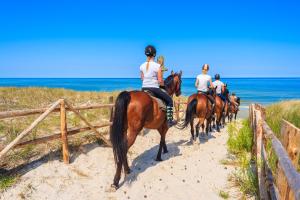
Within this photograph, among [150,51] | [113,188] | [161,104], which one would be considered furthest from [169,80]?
[113,188]

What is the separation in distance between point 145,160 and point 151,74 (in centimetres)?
249

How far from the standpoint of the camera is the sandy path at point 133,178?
18.1 ft

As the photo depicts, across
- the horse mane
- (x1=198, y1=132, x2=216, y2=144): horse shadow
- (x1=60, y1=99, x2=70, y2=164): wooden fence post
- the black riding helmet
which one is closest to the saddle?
the black riding helmet

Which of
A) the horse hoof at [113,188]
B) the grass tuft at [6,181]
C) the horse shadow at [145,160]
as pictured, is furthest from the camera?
the horse shadow at [145,160]

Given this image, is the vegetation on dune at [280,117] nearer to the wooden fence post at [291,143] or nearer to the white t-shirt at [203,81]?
the white t-shirt at [203,81]

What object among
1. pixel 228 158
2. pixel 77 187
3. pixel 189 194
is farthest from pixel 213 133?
pixel 77 187

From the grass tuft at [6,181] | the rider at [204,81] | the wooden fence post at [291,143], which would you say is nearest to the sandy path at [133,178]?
the grass tuft at [6,181]

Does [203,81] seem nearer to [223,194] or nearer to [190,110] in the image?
[190,110]

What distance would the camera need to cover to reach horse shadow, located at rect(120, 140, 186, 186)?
6508mm

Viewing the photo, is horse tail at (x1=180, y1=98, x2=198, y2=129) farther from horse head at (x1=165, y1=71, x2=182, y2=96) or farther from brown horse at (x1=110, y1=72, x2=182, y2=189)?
brown horse at (x1=110, y1=72, x2=182, y2=189)

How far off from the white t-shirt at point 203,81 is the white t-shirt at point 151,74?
3.63 metres

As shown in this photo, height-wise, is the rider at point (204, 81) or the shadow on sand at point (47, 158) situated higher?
the rider at point (204, 81)

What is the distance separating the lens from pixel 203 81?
10.2 m

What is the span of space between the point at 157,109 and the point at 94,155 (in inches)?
83.9
